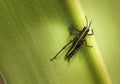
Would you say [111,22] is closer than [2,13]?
No

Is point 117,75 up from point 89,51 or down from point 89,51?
down

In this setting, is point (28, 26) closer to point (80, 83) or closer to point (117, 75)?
point (80, 83)

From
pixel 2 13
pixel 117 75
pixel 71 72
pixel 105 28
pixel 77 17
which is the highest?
pixel 2 13

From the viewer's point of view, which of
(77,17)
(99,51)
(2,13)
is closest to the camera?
(2,13)

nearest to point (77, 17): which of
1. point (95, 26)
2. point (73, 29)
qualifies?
point (73, 29)

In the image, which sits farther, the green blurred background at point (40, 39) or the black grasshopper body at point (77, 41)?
the black grasshopper body at point (77, 41)

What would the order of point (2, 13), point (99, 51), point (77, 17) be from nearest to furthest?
point (2, 13) → point (77, 17) → point (99, 51)

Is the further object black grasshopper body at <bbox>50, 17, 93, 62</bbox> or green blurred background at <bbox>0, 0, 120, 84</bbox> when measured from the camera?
black grasshopper body at <bbox>50, 17, 93, 62</bbox>
